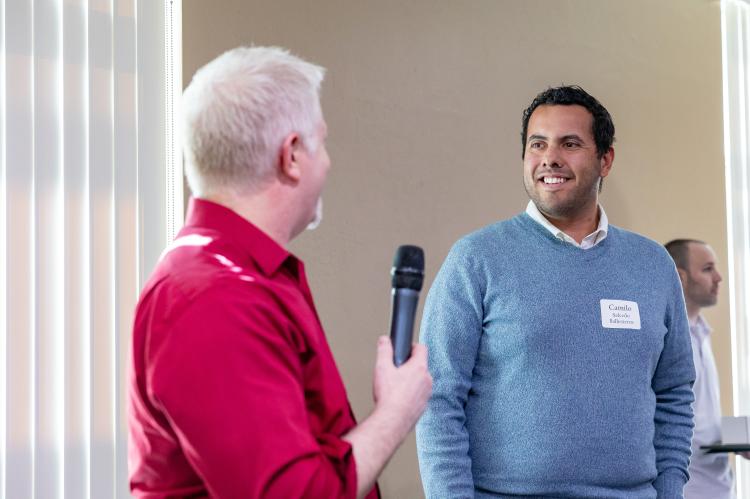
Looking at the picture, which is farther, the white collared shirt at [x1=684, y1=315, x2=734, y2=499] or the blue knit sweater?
the white collared shirt at [x1=684, y1=315, x2=734, y2=499]

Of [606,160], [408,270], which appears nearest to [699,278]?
[606,160]

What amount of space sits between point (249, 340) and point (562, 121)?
1.63 m

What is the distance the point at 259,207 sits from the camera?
1.25 meters

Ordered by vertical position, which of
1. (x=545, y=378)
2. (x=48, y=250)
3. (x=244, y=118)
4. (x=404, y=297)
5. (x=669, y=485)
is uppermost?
(x=244, y=118)

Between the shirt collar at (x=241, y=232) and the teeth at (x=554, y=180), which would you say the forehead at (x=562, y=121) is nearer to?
the teeth at (x=554, y=180)

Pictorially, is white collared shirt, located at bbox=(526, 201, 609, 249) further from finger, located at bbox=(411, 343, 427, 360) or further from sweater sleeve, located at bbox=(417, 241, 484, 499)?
finger, located at bbox=(411, 343, 427, 360)

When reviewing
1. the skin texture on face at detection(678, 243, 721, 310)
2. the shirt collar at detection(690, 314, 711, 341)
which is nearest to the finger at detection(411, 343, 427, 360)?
the shirt collar at detection(690, 314, 711, 341)

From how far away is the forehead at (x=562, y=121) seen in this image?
97.6 inches

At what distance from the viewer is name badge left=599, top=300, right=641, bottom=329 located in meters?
2.24

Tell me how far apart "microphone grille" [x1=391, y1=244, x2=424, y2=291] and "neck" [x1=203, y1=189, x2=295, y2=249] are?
8.4 inches

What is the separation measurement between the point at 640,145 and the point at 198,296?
4.22 metres

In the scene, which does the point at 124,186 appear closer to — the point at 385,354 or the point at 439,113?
the point at 439,113

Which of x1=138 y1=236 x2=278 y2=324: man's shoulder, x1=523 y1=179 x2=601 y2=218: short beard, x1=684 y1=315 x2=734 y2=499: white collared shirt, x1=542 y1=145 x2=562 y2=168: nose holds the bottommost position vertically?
x1=684 y1=315 x2=734 y2=499: white collared shirt

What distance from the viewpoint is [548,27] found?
177 inches
